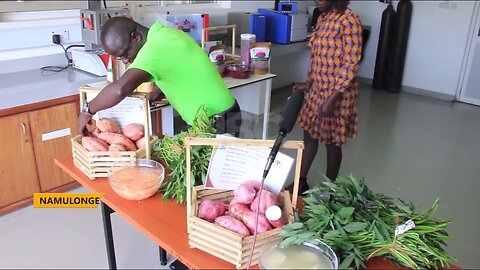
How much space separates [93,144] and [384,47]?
4.62 meters

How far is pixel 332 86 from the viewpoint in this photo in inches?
86.4

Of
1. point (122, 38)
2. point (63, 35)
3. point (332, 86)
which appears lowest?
point (332, 86)

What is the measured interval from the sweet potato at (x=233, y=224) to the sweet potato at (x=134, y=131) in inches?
21.5

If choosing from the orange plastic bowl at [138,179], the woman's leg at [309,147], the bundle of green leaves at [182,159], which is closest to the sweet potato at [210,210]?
the bundle of green leaves at [182,159]

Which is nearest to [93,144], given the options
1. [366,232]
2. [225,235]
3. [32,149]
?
[225,235]

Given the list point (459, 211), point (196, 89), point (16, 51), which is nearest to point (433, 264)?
point (196, 89)

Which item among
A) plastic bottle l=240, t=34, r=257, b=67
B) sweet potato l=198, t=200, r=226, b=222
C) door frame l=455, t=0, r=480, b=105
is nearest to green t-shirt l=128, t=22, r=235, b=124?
sweet potato l=198, t=200, r=226, b=222

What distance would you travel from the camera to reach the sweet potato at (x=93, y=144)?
1.43 meters

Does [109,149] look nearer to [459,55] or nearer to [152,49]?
[152,49]

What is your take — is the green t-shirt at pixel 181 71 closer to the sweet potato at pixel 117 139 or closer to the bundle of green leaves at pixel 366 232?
the sweet potato at pixel 117 139

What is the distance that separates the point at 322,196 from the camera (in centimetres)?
118

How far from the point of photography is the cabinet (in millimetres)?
2336

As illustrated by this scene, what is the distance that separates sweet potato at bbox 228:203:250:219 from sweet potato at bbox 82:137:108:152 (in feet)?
Result: 1.82

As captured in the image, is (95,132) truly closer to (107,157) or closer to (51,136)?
(107,157)
